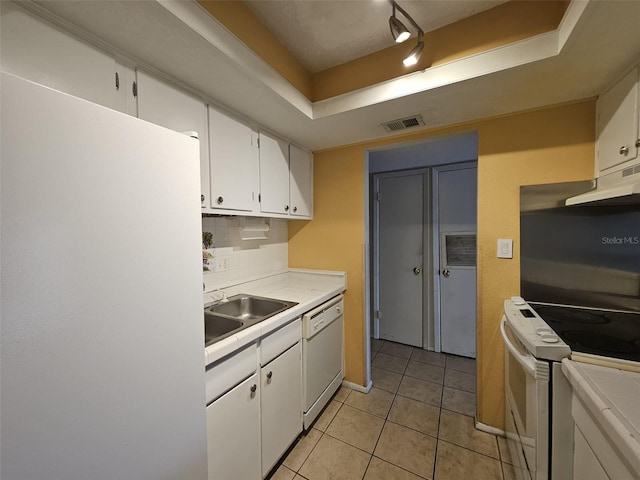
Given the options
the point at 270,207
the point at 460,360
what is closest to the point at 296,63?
the point at 270,207

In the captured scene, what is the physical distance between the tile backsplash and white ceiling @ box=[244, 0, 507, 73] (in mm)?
1217

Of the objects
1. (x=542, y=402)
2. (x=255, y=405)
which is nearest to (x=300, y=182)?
(x=255, y=405)

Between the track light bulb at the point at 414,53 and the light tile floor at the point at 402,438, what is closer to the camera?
the track light bulb at the point at 414,53

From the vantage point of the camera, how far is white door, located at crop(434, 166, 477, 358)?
2695 mm

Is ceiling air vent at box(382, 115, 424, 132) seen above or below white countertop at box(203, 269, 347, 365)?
above

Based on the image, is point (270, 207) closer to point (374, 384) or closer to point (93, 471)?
point (93, 471)

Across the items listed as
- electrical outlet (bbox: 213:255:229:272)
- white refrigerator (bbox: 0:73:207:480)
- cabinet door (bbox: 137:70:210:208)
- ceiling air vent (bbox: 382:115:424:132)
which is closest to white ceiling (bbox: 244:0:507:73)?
ceiling air vent (bbox: 382:115:424:132)

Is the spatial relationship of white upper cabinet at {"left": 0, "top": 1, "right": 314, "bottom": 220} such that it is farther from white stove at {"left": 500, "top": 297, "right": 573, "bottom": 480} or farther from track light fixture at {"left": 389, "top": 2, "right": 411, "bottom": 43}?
white stove at {"left": 500, "top": 297, "right": 573, "bottom": 480}

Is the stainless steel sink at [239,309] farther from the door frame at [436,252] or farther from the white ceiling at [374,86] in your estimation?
the door frame at [436,252]

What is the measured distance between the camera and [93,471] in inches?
24.4

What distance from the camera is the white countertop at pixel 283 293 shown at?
111 centimetres

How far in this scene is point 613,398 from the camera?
76 centimetres

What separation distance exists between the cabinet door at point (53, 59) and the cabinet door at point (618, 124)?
229 centimetres

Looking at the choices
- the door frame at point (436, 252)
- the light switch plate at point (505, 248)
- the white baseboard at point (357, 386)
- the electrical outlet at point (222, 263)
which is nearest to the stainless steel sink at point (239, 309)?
the electrical outlet at point (222, 263)
